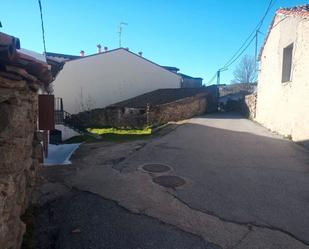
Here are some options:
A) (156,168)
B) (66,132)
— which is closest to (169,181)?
(156,168)

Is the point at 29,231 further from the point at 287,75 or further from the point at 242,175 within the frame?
the point at 287,75

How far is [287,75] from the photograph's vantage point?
14.5 metres

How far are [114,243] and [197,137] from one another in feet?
30.5

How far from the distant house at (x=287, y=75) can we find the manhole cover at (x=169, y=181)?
593cm

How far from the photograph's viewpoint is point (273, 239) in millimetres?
4602

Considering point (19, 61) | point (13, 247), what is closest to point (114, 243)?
point (13, 247)

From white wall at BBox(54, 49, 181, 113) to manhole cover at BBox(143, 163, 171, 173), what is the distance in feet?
65.5

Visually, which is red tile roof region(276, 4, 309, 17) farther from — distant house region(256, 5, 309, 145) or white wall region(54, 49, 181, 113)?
white wall region(54, 49, 181, 113)

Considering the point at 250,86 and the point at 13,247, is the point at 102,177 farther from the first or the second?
the point at 250,86

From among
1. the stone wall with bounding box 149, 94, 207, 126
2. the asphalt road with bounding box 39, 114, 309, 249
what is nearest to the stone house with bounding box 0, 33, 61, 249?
the asphalt road with bounding box 39, 114, 309, 249

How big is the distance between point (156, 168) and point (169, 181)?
3.75 ft

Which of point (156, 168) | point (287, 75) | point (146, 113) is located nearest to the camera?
point (156, 168)

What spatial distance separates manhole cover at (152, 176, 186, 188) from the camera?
273 inches

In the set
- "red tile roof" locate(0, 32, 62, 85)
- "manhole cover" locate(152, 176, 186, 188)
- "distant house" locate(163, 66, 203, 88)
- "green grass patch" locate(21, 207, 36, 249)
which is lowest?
"green grass patch" locate(21, 207, 36, 249)
